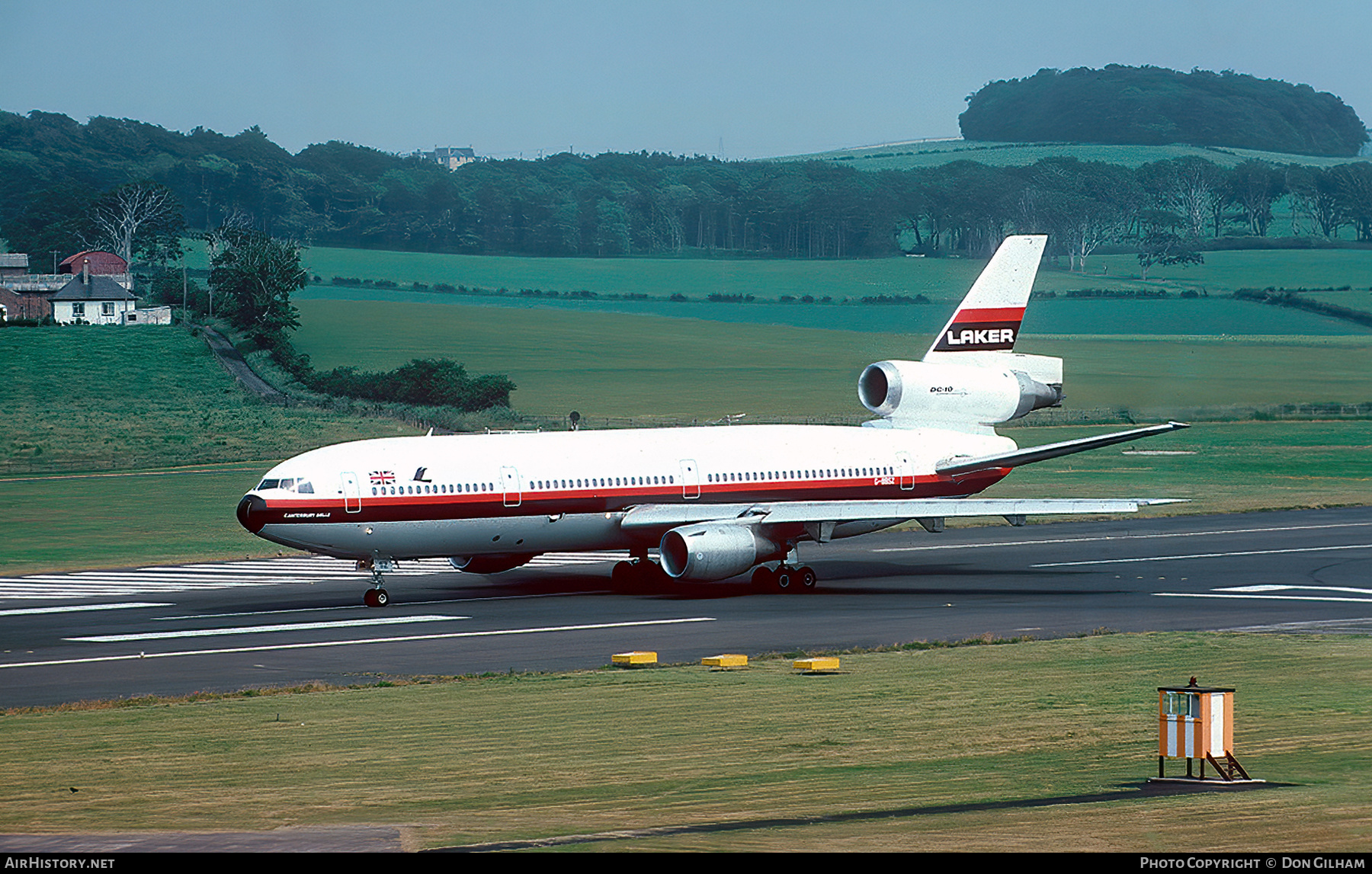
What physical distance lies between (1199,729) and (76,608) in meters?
38.3

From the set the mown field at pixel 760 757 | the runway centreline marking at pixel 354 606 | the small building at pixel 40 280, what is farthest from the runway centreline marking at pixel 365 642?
the small building at pixel 40 280

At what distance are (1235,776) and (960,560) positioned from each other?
131ft

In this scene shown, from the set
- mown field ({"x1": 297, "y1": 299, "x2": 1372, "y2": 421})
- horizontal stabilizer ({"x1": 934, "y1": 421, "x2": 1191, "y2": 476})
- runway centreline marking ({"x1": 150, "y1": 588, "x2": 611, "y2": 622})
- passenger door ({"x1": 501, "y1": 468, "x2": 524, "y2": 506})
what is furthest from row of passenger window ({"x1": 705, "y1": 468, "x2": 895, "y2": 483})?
mown field ({"x1": 297, "y1": 299, "x2": 1372, "y2": 421})

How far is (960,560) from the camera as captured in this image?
6209cm

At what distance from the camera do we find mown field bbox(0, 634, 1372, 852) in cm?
1898

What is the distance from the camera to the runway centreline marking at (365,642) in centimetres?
4000

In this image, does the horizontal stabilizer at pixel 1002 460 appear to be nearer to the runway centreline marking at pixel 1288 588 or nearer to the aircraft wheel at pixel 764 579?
the runway centreline marking at pixel 1288 588

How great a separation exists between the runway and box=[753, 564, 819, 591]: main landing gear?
85 centimetres

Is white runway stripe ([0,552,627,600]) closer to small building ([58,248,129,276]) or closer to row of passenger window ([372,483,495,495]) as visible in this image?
row of passenger window ([372,483,495,495])

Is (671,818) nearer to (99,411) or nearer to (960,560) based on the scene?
(960,560)

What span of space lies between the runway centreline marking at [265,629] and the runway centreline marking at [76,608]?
A: 6.12 m

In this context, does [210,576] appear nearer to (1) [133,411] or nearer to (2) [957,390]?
(2) [957,390]

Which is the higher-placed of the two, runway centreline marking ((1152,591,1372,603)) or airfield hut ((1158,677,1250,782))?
airfield hut ((1158,677,1250,782))

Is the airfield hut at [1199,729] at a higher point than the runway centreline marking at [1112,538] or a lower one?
higher
